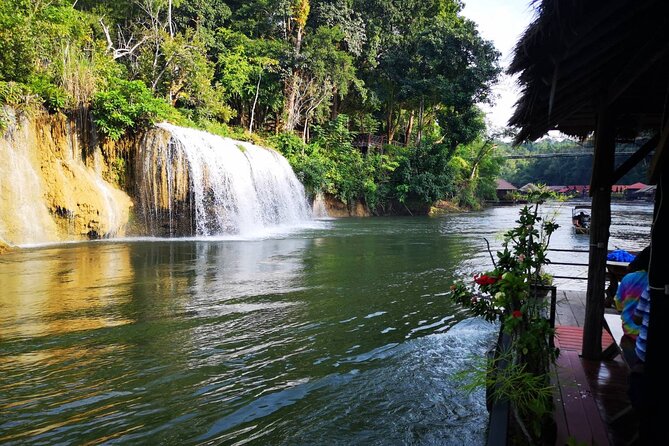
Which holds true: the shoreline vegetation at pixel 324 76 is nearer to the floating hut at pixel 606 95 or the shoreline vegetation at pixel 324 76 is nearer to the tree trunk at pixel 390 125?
the tree trunk at pixel 390 125

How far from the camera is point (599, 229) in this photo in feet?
12.2

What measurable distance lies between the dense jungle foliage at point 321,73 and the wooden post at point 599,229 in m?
22.3

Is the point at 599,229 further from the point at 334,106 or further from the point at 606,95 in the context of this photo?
the point at 334,106

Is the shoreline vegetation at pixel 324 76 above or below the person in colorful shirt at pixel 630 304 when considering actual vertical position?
above

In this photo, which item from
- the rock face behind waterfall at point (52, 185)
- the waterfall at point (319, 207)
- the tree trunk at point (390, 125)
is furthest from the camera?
the tree trunk at point (390, 125)

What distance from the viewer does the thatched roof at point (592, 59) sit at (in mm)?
2178

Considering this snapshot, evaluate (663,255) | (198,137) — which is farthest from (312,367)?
(198,137)

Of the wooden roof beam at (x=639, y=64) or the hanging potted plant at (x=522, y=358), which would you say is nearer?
the wooden roof beam at (x=639, y=64)

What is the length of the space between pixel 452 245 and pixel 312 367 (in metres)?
11.0

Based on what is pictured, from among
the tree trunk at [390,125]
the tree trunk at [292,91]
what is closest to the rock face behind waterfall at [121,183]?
the tree trunk at [292,91]

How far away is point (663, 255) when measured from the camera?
2.04 metres

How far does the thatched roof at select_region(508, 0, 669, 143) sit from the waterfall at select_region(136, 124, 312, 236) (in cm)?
1458

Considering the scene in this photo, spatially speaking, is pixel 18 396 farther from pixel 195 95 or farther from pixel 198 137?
pixel 195 95

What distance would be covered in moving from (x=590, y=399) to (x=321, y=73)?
27462 millimetres
